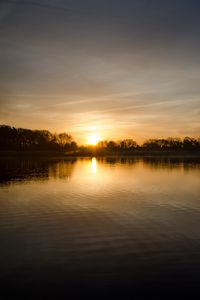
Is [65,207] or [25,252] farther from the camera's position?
[65,207]

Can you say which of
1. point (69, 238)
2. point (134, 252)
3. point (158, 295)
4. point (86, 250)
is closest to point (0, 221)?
point (69, 238)

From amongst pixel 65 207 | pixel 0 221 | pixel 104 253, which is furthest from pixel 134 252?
pixel 65 207

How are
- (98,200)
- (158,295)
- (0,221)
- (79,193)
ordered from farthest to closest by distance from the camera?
1. (79,193)
2. (98,200)
3. (0,221)
4. (158,295)

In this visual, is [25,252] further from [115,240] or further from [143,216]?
[143,216]

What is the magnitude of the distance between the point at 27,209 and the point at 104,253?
15.4 m

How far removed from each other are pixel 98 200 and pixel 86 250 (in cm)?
1845

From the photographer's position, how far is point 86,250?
20188 mm

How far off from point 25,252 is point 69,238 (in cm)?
397

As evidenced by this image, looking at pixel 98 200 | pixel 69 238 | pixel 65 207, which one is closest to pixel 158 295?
pixel 69 238

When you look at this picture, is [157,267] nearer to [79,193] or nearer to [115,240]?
[115,240]

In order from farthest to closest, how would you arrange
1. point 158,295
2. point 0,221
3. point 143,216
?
point 143,216 < point 0,221 < point 158,295

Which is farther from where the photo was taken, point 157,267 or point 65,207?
point 65,207

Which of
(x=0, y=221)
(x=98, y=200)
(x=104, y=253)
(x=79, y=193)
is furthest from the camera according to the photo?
(x=79, y=193)

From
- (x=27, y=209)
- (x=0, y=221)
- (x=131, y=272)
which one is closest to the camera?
(x=131, y=272)
